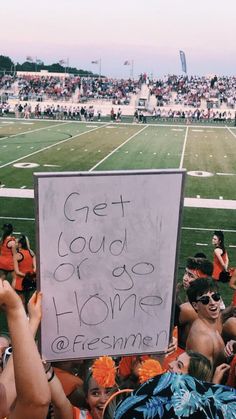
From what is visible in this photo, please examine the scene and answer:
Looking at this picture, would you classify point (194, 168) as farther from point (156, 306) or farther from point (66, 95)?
point (66, 95)

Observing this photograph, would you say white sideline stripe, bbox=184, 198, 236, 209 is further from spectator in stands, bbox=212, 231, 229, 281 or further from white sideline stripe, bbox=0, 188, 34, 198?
spectator in stands, bbox=212, 231, 229, 281

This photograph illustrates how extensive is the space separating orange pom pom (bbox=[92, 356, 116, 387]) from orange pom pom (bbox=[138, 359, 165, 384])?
0.18 metres

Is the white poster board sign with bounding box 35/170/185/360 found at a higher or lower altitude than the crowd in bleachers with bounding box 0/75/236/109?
higher

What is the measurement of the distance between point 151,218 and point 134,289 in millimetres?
381

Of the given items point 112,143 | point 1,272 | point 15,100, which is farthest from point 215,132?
point 1,272

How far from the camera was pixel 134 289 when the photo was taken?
287cm

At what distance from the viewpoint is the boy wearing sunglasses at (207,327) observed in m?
3.69

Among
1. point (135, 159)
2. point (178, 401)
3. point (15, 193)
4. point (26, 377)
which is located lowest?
point (135, 159)

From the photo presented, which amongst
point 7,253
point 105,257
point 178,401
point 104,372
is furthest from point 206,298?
point 7,253

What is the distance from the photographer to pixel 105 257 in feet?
9.18

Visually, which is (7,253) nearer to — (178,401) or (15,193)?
(178,401)

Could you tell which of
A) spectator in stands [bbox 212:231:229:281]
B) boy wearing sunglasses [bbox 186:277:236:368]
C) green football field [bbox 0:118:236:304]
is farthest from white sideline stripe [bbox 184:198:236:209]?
boy wearing sunglasses [bbox 186:277:236:368]

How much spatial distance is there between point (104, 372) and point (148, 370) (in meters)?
0.26

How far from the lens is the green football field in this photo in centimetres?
1237
